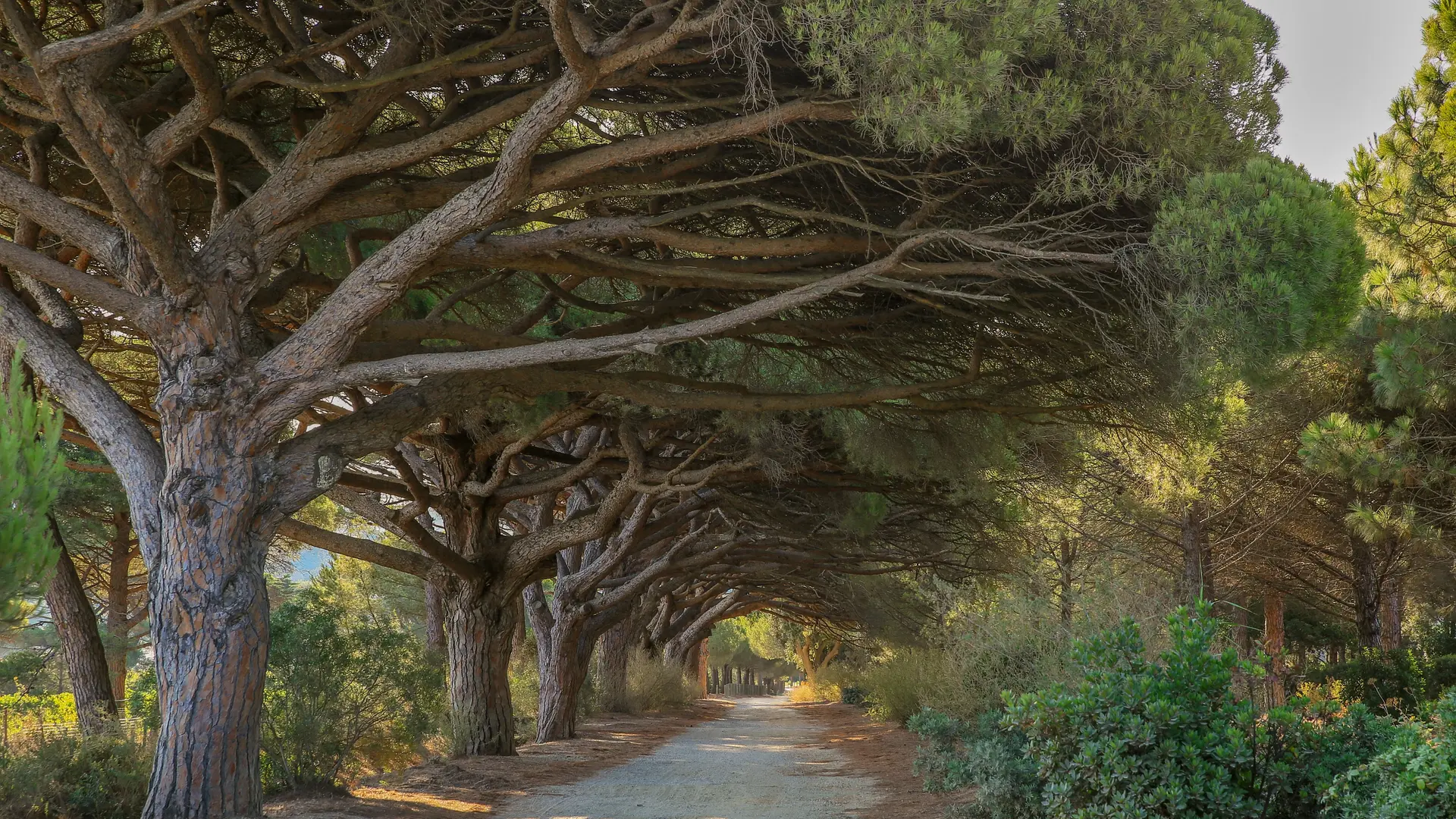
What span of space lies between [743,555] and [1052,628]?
942cm

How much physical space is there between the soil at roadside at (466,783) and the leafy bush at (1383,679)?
10.6 m

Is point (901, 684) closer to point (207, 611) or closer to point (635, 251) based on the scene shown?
point (635, 251)

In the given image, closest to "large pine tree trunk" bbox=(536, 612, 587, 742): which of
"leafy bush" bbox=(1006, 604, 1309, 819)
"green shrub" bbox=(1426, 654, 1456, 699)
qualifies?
"leafy bush" bbox=(1006, 604, 1309, 819)

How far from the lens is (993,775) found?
7.75 m

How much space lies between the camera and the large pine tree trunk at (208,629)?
7.04 meters

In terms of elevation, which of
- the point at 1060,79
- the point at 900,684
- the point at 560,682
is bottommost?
the point at 900,684

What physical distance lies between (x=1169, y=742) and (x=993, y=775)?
221 centimetres

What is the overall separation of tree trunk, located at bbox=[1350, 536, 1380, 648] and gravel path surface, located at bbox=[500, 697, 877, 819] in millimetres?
9053

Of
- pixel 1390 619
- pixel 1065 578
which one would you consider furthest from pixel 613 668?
pixel 1390 619

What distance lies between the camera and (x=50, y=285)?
29.5 ft

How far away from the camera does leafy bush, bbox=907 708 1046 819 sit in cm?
Result: 746

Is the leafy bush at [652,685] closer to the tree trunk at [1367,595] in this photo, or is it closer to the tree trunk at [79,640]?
the tree trunk at [1367,595]

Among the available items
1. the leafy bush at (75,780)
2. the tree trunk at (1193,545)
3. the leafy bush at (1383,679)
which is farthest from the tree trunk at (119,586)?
the leafy bush at (1383,679)

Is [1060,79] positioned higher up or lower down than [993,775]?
higher up
